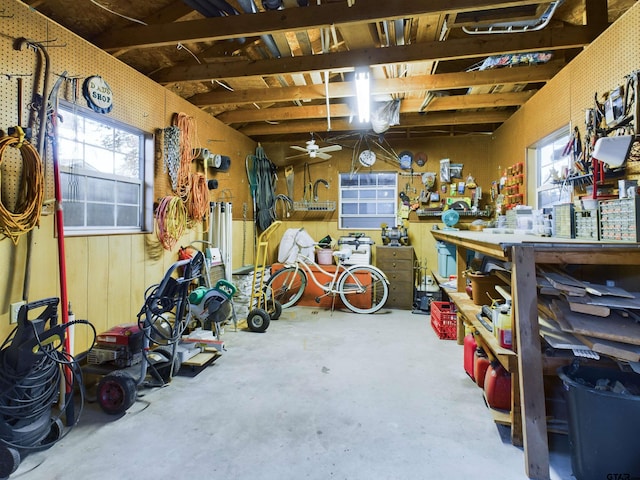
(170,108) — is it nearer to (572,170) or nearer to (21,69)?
(21,69)

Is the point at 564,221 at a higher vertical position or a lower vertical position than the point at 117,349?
higher

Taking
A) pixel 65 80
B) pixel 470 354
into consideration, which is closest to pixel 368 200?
pixel 470 354

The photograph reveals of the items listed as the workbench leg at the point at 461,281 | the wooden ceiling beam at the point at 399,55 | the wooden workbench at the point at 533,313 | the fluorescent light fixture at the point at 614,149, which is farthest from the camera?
the workbench leg at the point at 461,281

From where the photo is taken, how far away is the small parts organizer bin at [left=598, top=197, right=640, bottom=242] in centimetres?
168

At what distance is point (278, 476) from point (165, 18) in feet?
11.9

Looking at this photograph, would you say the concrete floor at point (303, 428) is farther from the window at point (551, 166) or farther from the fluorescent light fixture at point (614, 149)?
the window at point (551, 166)

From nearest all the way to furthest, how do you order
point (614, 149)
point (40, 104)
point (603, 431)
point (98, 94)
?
1. point (603, 431)
2. point (614, 149)
3. point (40, 104)
4. point (98, 94)

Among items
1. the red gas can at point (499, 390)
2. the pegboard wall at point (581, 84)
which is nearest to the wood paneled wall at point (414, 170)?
the pegboard wall at point (581, 84)

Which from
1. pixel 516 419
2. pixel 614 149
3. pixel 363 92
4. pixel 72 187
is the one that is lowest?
pixel 516 419

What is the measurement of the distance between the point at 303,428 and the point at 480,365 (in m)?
1.40

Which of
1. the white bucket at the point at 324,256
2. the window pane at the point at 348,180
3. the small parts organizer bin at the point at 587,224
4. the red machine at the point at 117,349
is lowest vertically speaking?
the red machine at the point at 117,349

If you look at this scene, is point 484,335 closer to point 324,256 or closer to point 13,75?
point 324,256

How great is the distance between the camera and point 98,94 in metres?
2.70

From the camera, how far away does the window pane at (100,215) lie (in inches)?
112
